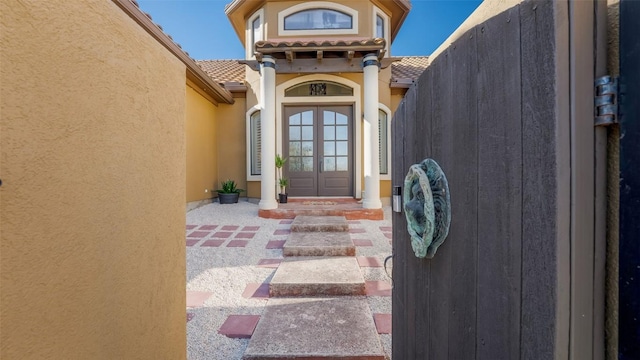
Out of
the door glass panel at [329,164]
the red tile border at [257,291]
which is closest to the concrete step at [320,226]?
the red tile border at [257,291]

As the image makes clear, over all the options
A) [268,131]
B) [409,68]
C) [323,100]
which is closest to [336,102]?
[323,100]

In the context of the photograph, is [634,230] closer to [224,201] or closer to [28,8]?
[28,8]

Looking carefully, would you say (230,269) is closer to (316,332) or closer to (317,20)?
(316,332)

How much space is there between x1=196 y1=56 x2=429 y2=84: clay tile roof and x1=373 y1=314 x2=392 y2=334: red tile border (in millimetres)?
6847

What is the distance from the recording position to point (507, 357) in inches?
26.7

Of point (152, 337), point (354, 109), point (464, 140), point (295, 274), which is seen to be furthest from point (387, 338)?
point (354, 109)

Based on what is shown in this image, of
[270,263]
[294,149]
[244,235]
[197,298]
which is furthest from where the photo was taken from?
[294,149]

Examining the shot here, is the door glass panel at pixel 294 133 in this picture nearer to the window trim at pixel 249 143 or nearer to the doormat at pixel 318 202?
the window trim at pixel 249 143

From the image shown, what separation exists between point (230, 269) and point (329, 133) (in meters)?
4.82

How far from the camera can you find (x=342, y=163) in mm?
7426

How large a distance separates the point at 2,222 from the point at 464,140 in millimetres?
1239

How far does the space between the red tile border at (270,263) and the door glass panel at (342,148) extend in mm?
4315

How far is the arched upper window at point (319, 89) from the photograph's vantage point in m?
7.30

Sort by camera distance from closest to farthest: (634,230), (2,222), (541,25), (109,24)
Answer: (634,230) < (541,25) < (2,222) < (109,24)
